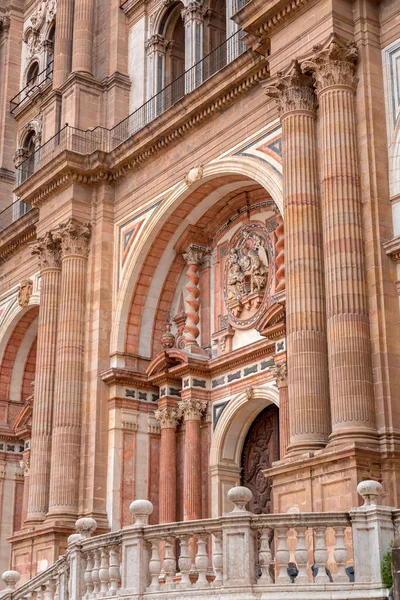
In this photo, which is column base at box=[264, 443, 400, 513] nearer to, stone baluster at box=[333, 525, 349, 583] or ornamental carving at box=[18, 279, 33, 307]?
stone baluster at box=[333, 525, 349, 583]

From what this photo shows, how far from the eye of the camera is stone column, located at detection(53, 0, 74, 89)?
2912 centimetres

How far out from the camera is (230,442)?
2373cm

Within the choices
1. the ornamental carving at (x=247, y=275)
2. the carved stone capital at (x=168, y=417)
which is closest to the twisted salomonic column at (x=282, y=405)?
the ornamental carving at (x=247, y=275)

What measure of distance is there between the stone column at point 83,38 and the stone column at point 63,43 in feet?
2.38

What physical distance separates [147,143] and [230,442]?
7.44m

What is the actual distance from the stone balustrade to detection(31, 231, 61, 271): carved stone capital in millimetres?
12518

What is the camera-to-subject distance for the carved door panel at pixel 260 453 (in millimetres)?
22859

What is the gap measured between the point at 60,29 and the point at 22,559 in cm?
Result: 1476

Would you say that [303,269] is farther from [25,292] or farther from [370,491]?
[25,292]

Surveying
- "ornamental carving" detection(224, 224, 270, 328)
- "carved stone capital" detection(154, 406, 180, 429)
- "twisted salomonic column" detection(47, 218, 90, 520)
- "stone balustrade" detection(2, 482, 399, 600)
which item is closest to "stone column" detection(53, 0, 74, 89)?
"twisted salomonic column" detection(47, 218, 90, 520)

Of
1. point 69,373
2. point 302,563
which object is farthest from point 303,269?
point 69,373

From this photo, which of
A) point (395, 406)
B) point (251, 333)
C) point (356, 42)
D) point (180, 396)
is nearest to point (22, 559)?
point (180, 396)

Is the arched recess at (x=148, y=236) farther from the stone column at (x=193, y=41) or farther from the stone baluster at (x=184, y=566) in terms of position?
the stone baluster at (x=184, y=566)

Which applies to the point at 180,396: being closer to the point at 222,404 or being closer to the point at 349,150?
the point at 222,404
